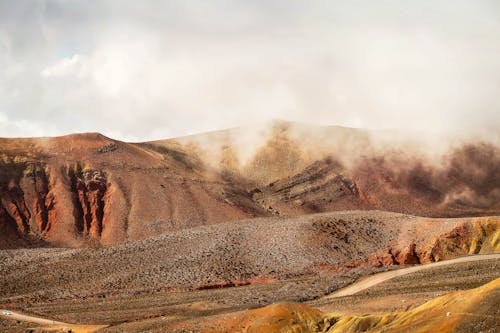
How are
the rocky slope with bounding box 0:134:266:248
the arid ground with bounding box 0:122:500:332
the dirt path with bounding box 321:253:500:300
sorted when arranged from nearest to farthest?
the arid ground with bounding box 0:122:500:332 < the dirt path with bounding box 321:253:500:300 < the rocky slope with bounding box 0:134:266:248

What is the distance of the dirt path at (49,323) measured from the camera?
51784mm

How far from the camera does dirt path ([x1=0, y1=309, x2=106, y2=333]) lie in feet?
170

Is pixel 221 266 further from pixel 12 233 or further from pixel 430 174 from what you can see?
pixel 430 174

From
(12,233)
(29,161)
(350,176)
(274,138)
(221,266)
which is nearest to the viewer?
(221,266)

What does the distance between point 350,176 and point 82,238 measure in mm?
63606

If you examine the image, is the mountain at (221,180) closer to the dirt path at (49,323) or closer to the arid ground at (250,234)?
the arid ground at (250,234)

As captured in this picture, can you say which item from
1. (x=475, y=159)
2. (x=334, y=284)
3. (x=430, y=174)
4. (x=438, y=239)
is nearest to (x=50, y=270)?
(x=334, y=284)

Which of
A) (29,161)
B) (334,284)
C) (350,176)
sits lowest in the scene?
(334,284)

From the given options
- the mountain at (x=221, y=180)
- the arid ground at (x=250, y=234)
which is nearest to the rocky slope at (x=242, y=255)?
the arid ground at (x=250, y=234)

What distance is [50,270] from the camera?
77.2 m

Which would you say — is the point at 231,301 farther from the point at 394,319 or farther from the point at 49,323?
the point at 394,319

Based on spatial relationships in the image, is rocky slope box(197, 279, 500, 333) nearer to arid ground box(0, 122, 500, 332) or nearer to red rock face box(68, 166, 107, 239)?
arid ground box(0, 122, 500, 332)

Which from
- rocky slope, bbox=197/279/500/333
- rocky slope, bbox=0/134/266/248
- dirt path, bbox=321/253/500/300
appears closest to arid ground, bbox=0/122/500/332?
rocky slope, bbox=197/279/500/333

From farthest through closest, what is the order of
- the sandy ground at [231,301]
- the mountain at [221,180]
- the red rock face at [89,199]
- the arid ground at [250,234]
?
the red rock face at [89,199]
the mountain at [221,180]
the arid ground at [250,234]
the sandy ground at [231,301]
